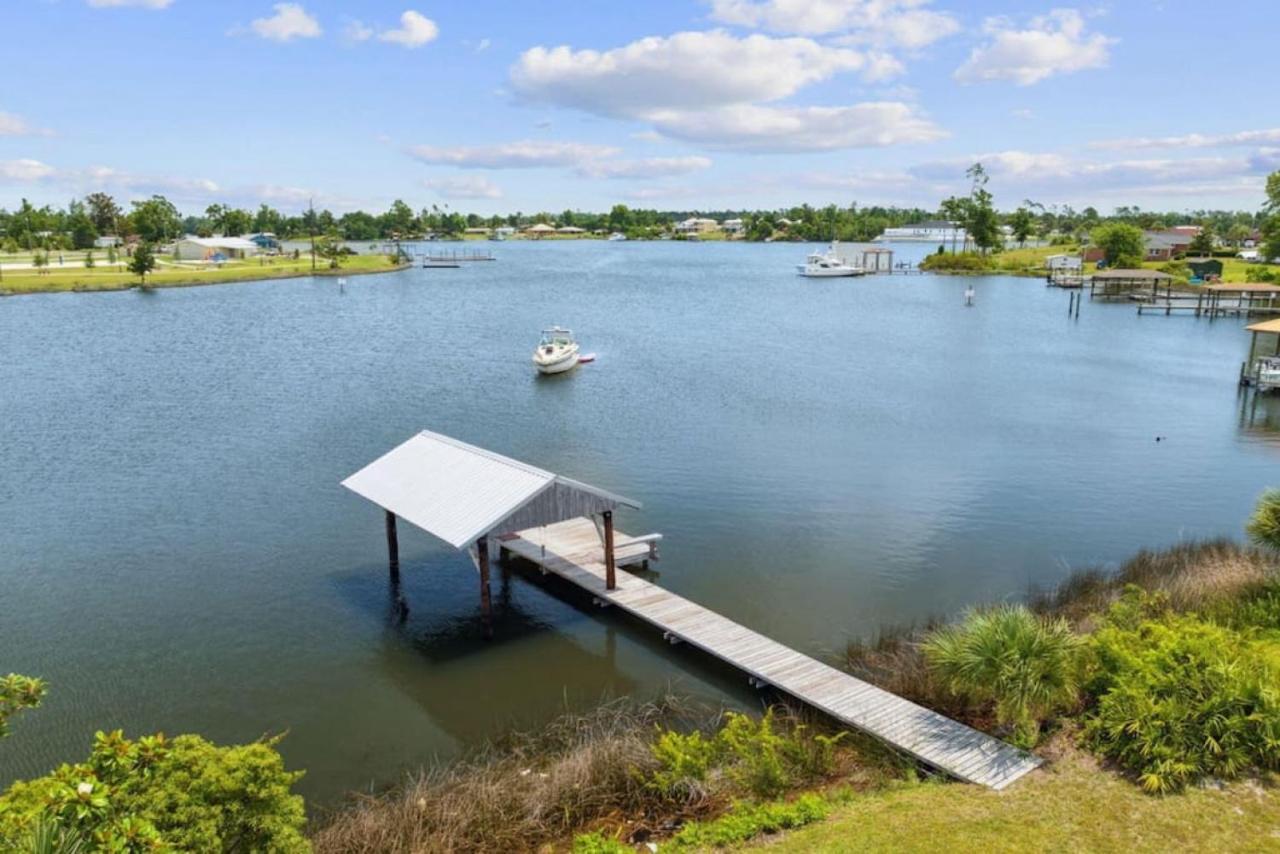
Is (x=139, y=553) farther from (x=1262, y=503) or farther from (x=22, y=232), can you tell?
(x=22, y=232)

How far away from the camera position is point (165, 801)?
8.74 metres

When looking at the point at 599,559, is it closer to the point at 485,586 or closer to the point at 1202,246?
the point at 485,586

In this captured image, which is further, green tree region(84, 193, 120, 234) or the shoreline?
green tree region(84, 193, 120, 234)

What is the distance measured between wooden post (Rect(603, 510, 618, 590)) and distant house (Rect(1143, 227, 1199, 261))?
4962 inches

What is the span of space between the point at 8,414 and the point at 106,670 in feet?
89.3

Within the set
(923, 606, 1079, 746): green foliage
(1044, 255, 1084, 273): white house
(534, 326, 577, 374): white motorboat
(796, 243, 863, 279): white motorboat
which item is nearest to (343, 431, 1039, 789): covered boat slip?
(923, 606, 1079, 746): green foliage

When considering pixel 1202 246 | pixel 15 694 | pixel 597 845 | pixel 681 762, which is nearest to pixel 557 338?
pixel 681 762

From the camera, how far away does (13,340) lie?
61.3m

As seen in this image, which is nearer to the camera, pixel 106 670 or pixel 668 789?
pixel 668 789

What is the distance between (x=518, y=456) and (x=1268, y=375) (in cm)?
3819

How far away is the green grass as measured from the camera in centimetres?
1094

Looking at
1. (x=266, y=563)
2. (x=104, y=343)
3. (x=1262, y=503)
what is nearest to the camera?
(x=1262, y=503)

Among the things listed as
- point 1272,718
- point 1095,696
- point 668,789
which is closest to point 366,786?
point 668,789

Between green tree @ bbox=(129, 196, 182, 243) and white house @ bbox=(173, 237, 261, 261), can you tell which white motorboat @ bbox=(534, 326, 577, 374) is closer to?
white house @ bbox=(173, 237, 261, 261)
